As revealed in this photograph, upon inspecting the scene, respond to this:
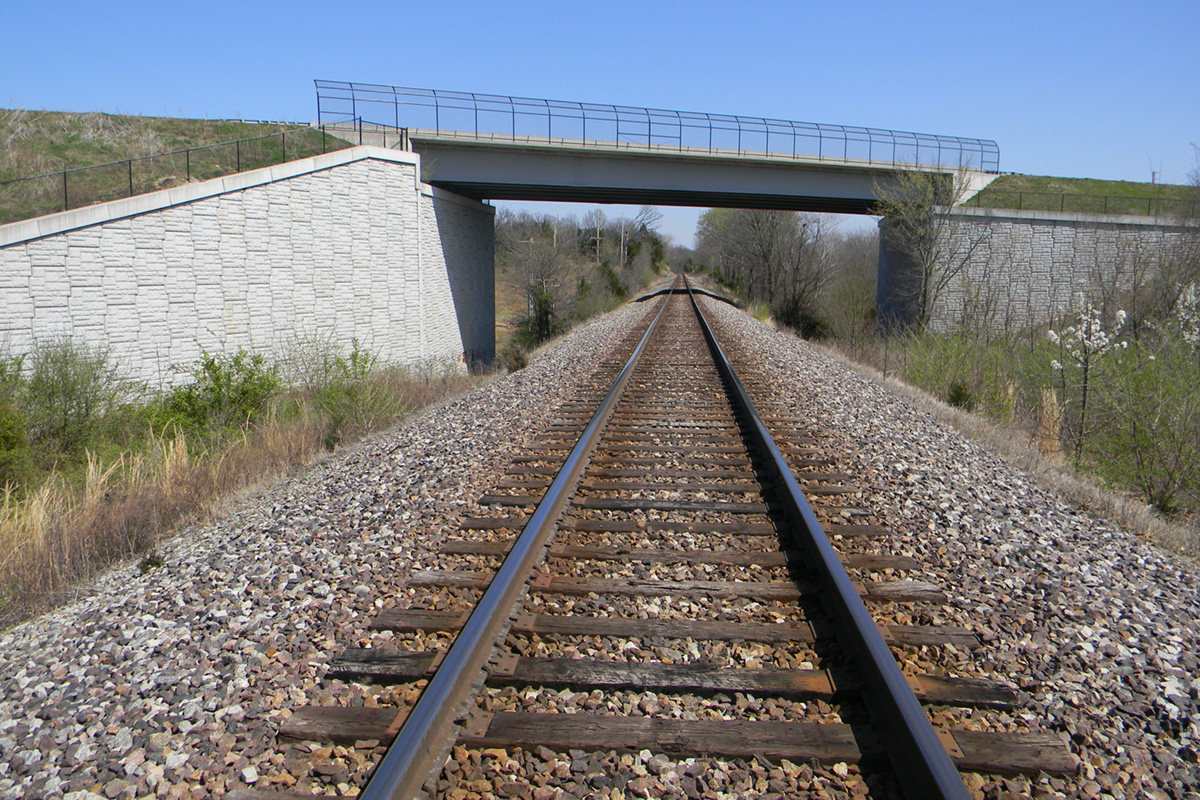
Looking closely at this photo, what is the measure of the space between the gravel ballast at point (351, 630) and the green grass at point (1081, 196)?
97.2 ft

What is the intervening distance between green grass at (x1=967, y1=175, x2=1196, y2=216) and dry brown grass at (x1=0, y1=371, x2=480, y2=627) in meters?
30.1

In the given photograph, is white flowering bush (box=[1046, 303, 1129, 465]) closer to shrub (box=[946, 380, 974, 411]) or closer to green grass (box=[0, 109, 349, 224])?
shrub (box=[946, 380, 974, 411])

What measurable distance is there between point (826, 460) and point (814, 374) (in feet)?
21.5

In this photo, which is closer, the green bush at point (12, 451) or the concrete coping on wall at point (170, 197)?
the green bush at point (12, 451)

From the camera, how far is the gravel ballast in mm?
2812

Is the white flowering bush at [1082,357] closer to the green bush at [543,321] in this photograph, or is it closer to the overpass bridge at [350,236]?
the overpass bridge at [350,236]

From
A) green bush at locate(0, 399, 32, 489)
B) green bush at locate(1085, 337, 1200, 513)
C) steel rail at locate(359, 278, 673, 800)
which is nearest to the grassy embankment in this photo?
green bush at locate(0, 399, 32, 489)

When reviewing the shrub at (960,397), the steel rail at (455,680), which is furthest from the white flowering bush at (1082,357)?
the steel rail at (455,680)

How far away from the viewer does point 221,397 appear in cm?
1320

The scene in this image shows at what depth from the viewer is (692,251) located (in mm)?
166000

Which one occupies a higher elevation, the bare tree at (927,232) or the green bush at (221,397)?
the bare tree at (927,232)

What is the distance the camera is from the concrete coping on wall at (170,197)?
11.9 m

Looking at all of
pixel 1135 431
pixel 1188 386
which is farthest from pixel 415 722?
pixel 1188 386

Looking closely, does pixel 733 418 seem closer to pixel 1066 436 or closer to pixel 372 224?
pixel 1066 436
